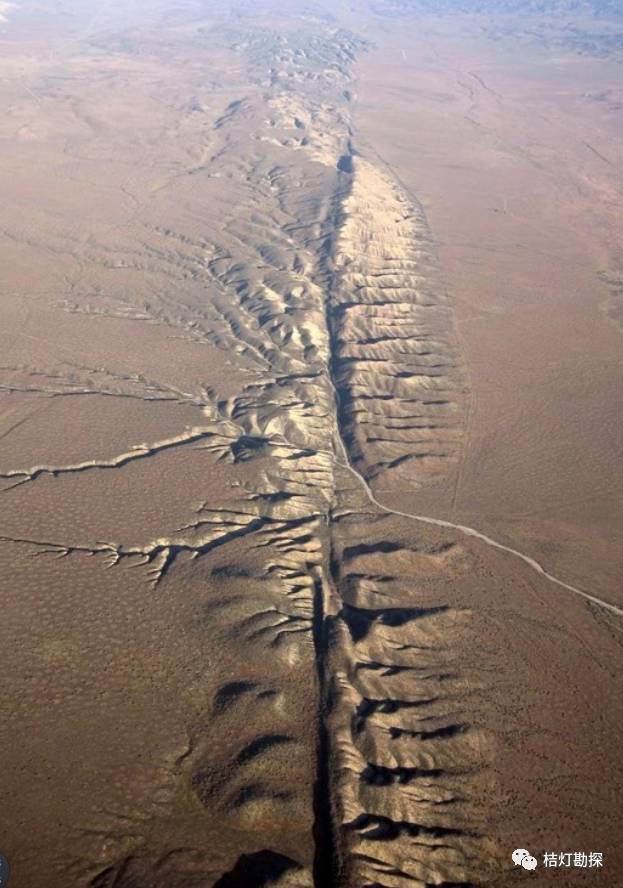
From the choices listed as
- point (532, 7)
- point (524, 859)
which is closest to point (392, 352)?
point (524, 859)

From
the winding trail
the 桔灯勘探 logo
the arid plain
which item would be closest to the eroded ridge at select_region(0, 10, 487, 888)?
the arid plain

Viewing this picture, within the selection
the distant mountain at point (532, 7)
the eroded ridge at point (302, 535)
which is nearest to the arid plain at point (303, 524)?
the eroded ridge at point (302, 535)

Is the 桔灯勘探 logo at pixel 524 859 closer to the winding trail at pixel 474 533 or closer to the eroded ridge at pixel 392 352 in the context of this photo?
the winding trail at pixel 474 533

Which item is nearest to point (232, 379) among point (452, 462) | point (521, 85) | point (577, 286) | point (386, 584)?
point (452, 462)

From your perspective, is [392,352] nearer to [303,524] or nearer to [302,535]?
[303,524]

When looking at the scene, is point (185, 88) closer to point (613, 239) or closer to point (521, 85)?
point (521, 85)

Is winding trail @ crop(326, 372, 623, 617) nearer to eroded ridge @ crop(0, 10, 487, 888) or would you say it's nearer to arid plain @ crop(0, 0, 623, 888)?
arid plain @ crop(0, 0, 623, 888)
